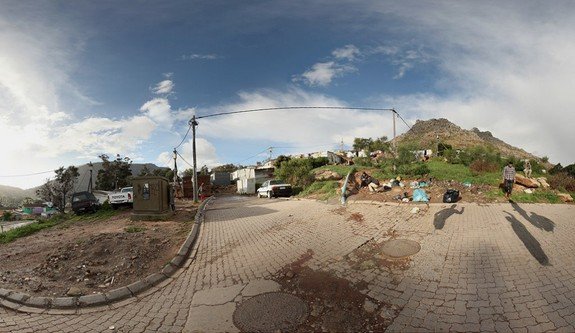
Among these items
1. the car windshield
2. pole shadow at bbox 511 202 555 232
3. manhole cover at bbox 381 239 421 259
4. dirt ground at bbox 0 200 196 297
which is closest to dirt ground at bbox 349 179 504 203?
pole shadow at bbox 511 202 555 232

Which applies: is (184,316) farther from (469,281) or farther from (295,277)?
(469,281)

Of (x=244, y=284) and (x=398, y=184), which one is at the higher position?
(x=398, y=184)

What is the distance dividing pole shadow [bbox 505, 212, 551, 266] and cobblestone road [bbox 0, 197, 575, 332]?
0.7 inches

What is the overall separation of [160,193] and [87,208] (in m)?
7.02

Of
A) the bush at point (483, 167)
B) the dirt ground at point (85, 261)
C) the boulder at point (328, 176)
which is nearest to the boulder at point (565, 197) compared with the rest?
the bush at point (483, 167)

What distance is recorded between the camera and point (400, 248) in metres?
6.19

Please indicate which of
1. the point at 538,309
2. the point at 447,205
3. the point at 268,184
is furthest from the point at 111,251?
the point at 268,184

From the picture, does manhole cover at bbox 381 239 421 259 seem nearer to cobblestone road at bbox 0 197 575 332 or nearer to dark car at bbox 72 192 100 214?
cobblestone road at bbox 0 197 575 332

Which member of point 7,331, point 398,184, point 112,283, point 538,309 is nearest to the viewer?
point 538,309

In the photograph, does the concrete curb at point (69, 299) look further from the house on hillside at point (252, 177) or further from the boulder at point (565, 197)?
the house on hillside at point (252, 177)

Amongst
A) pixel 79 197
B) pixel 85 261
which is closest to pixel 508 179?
pixel 85 261

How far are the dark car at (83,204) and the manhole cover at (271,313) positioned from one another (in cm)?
1569

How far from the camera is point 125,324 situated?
13.5 ft

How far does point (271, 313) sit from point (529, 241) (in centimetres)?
571
